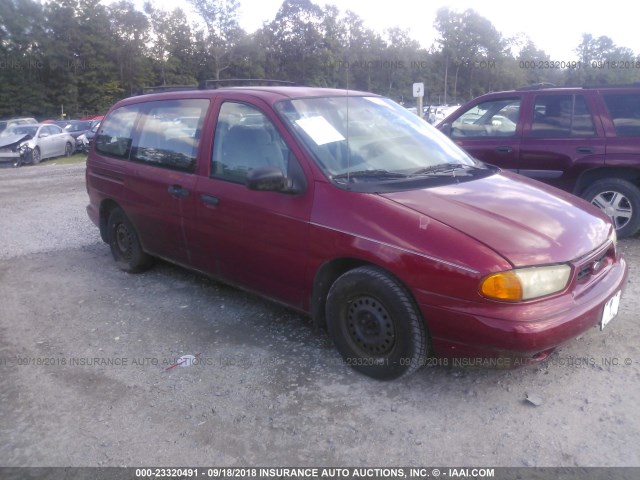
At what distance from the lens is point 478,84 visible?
48000 mm

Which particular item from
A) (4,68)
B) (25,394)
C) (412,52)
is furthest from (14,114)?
(25,394)

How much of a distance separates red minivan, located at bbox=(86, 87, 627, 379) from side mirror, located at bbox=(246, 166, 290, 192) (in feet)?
0.04

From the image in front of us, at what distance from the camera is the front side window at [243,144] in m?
3.78

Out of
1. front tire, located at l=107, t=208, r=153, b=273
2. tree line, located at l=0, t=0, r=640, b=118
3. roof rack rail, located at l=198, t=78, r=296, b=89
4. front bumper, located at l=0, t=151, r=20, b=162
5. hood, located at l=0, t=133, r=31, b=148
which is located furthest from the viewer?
tree line, located at l=0, t=0, r=640, b=118

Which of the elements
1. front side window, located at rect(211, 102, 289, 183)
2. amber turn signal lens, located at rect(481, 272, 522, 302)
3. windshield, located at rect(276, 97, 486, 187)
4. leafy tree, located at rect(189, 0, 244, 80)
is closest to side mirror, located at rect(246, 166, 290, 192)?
front side window, located at rect(211, 102, 289, 183)

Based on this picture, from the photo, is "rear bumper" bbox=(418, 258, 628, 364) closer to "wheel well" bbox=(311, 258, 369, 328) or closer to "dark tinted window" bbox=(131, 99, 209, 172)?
"wheel well" bbox=(311, 258, 369, 328)

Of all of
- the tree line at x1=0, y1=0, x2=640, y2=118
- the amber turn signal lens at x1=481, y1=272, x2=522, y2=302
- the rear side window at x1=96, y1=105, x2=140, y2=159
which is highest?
the tree line at x1=0, y1=0, x2=640, y2=118

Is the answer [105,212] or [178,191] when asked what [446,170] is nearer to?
[178,191]

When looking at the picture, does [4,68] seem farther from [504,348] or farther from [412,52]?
[504,348]

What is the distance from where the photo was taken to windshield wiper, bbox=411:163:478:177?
3763 millimetres

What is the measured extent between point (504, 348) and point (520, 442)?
1.51 feet

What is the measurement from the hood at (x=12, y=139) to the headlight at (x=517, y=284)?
62.6ft

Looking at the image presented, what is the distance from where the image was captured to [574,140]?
623 centimetres

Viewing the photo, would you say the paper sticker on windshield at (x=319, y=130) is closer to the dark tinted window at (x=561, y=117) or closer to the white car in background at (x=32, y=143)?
the dark tinted window at (x=561, y=117)
